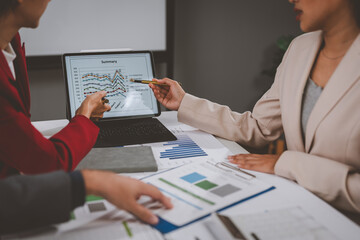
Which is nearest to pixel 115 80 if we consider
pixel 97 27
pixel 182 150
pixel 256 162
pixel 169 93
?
pixel 169 93

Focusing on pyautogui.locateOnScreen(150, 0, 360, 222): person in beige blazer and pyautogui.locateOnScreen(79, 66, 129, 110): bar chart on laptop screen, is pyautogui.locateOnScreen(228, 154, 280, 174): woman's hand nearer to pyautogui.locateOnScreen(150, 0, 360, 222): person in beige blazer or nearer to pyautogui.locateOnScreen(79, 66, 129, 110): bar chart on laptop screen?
pyautogui.locateOnScreen(150, 0, 360, 222): person in beige blazer

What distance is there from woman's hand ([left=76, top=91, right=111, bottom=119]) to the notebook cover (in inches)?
5.2

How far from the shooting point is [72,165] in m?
0.94

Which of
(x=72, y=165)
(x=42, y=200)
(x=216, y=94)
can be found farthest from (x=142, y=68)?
(x=216, y=94)

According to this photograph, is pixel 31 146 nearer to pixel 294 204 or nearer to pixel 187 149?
pixel 187 149

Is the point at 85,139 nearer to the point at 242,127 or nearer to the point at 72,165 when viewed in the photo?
the point at 72,165

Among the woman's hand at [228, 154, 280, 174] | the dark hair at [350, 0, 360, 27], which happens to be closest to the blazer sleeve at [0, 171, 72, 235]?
the woman's hand at [228, 154, 280, 174]

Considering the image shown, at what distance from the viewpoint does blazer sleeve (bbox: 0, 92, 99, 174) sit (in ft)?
2.72

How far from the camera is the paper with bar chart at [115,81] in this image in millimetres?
1415

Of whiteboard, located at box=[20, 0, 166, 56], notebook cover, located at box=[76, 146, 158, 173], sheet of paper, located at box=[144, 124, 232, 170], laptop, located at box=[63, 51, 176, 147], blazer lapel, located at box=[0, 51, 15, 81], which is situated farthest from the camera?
whiteboard, located at box=[20, 0, 166, 56]

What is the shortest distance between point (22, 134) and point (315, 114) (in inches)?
33.7

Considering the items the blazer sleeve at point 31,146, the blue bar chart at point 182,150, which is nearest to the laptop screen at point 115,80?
the blue bar chart at point 182,150

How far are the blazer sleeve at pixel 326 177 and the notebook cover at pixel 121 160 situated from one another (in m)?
0.39

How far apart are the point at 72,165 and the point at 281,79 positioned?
2.69 ft
